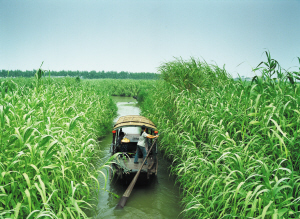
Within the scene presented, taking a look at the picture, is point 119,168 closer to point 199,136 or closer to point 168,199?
point 168,199

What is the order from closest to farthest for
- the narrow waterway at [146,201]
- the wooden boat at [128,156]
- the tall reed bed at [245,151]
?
the tall reed bed at [245,151] → the narrow waterway at [146,201] → the wooden boat at [128,156]

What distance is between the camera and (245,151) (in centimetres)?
355

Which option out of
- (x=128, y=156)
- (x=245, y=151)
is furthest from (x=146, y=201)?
(x=245, y=151)

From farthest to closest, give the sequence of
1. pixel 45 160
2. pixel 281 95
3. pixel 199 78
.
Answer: pixel 199 78
pixel 281 95
pixel 45 160

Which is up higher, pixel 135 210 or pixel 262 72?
pixel 262 72

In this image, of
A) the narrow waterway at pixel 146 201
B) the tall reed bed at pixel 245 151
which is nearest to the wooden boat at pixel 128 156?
the narrow waterway at pixel 146 201

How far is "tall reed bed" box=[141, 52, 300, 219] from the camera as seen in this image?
2824mm

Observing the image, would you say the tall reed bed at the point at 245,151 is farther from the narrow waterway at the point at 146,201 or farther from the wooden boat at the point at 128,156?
the wooden boat at the point at 128,156

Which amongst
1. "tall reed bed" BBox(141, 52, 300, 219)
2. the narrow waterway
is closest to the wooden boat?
the narrow waterway

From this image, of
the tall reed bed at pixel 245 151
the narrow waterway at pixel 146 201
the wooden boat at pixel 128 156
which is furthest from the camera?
the wooden boat at pixel 128 156

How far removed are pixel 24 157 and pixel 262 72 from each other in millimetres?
4940

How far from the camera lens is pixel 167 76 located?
33.9 ft

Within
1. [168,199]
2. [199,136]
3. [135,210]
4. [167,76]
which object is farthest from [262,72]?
[167,76]

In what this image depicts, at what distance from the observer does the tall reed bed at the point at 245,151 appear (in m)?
2.82
